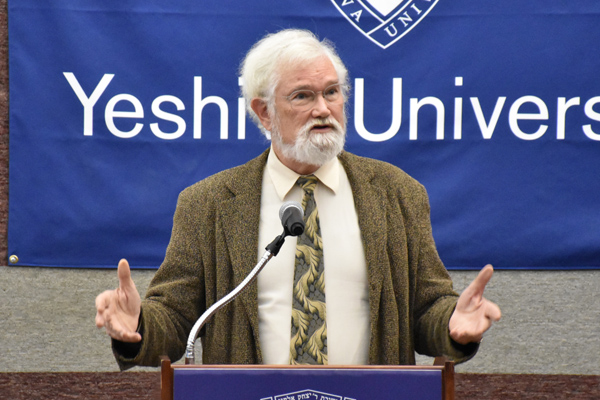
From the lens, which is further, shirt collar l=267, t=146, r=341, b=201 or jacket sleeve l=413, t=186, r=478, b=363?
shirt collar l=267, t=146, r=341, b=201

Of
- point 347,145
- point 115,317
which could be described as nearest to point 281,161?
point 115,317

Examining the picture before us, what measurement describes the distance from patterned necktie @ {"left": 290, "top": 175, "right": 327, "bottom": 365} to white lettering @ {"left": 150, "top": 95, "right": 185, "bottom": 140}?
121cm

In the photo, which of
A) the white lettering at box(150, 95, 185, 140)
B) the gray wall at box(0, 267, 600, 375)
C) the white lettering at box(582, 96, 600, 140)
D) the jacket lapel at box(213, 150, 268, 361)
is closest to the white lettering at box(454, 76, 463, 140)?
the white lettering at box(582, 96, 600, 140)

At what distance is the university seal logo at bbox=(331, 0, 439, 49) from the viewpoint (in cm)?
277

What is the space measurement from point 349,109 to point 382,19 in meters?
0.36

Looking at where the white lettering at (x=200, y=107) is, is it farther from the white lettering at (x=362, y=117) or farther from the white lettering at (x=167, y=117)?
the white lettering at (x=362, y=117)

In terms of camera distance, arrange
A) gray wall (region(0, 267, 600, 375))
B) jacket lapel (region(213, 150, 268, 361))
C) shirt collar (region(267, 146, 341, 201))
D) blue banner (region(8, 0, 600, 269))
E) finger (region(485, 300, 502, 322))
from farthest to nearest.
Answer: gray wall (region(0, 267, 600, 375)) → blue banner (region(8, 0, 600, 269)) → shirt collar (region(267, 146, 341, 201)) → jacket lapel (region(213, 150, 268, 361)) → finger (region(485, 300, 502, 322))

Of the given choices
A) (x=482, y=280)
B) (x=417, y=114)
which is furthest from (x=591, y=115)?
(x=482, y=280)

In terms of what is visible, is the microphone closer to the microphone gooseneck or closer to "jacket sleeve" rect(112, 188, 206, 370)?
the microphone gooseneck

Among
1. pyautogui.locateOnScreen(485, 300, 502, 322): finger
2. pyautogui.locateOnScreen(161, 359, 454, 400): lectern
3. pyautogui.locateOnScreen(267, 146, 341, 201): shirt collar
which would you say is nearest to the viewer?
pyautogui.locateOnScreen(161, 359, 454, 400): lectern

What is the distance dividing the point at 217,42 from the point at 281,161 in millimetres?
1162

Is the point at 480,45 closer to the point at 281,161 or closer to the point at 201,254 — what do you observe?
the point at 281,161

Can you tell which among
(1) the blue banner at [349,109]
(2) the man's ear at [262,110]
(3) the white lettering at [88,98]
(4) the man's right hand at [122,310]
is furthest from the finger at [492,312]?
(3) the white lettering at [88,98]

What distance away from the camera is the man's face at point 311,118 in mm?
1668
